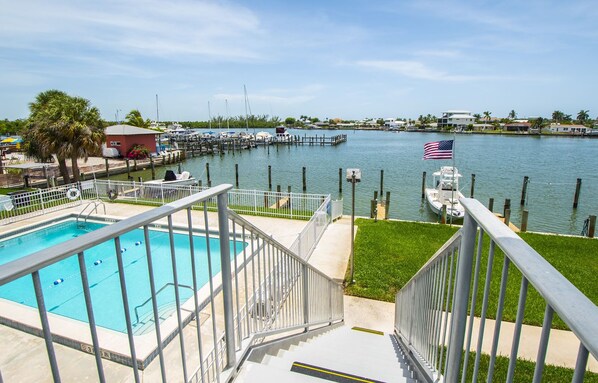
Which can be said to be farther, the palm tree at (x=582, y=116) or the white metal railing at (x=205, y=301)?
the palm tree at (x=582, y=116)

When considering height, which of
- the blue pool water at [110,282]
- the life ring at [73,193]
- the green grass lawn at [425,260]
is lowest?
the green grass lawn at [425,260]

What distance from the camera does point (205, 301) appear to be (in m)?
5.96

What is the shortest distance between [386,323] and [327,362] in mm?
3411

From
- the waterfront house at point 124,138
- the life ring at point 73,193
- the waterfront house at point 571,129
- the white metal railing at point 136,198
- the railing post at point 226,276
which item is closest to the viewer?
the railing post at point 226,276

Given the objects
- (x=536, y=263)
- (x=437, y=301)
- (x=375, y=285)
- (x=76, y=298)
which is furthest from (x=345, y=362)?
(x=76, y=298)

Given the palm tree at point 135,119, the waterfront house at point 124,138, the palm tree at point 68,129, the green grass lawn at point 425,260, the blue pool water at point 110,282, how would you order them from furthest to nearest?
the palm tree at point 135,119
the waterfront house at point 124,138
the palm tree at point 68,129
the green grass lawn at point 425,260
the blue pool water at point 110,282

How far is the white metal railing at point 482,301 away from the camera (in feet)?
2.28

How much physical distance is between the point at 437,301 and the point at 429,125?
14935cm

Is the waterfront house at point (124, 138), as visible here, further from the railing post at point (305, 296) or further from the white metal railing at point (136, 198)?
the railing post at point (305, 296)

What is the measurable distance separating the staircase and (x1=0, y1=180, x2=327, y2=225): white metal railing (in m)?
8.78

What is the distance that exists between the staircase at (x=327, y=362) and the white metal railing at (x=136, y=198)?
8.78 metres

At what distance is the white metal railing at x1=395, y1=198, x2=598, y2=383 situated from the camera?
2.28 feet

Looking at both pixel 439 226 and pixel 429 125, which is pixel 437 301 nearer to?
pixel 439 226

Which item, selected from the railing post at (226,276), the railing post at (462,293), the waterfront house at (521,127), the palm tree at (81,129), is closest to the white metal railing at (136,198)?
the palm tree at (81,129)
